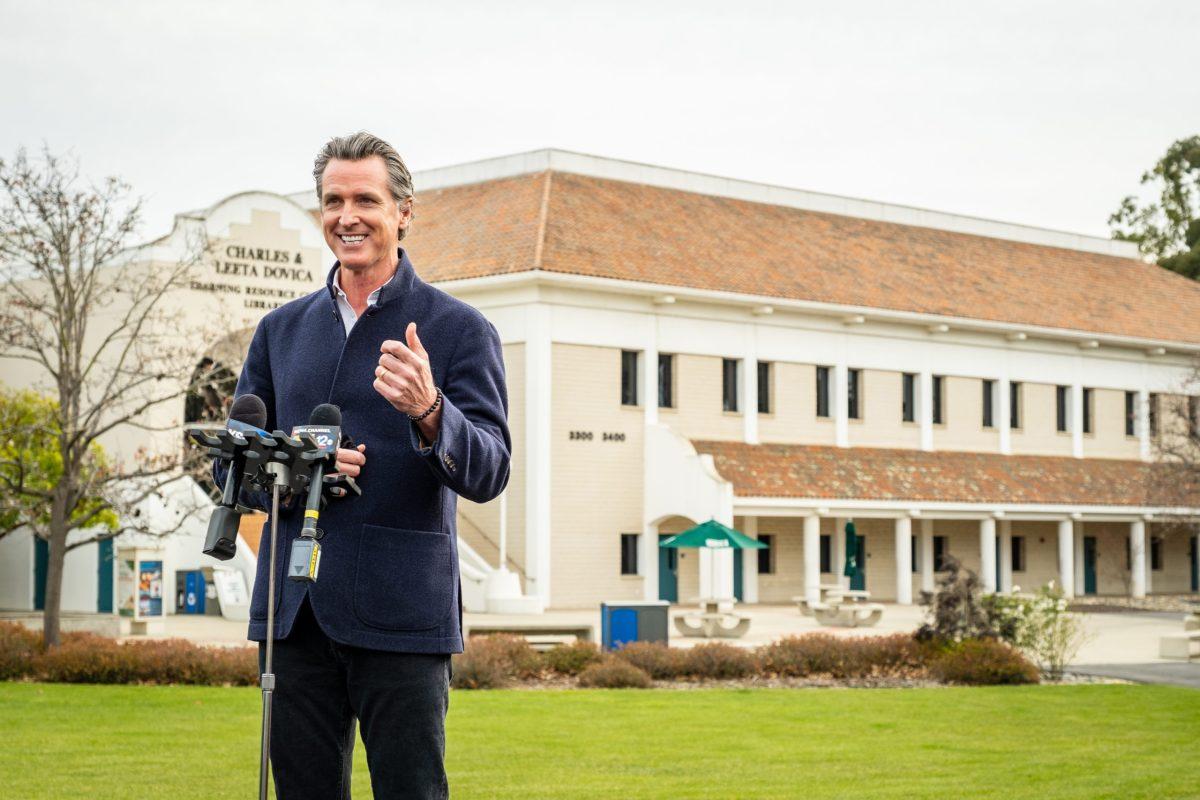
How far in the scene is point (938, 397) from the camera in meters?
50.1

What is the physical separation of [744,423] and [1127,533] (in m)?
16.7

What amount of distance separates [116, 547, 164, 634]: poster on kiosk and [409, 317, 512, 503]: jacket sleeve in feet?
82.4

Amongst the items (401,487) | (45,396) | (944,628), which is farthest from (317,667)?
(45,396)

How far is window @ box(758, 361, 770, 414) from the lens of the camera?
45.8m

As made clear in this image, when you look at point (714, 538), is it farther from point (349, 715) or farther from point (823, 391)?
point (349, 715)

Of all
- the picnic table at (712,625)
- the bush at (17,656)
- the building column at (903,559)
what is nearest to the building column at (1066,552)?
the building column at (903,559)

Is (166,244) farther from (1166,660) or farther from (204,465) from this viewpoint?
(1166,660)

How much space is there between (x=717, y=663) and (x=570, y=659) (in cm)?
180

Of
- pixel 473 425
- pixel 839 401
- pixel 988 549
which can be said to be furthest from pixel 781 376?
pixel 473 425

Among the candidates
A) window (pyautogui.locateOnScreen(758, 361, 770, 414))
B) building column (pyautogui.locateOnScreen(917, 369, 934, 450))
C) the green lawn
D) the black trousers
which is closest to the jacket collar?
the black trousers

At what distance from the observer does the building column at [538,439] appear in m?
40.4

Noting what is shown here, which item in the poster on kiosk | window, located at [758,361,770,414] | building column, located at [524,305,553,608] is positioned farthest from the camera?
window, located at [758,361,770,414]

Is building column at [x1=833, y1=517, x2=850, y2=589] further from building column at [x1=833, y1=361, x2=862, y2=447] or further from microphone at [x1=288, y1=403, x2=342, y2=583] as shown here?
microphone at [x1=288, y1=403, x2=342, y2=583]

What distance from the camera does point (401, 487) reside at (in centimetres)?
431
